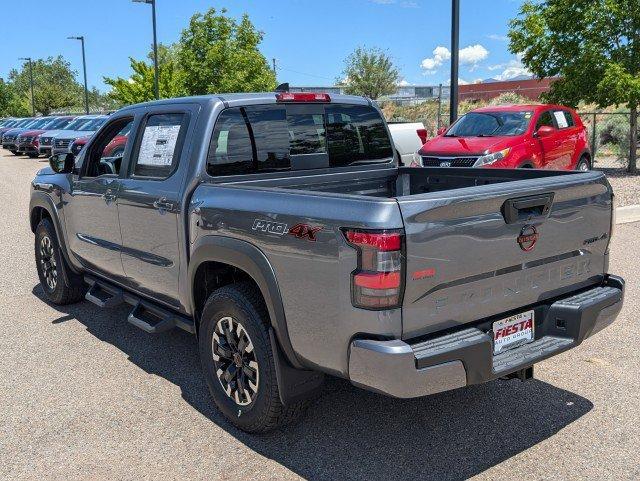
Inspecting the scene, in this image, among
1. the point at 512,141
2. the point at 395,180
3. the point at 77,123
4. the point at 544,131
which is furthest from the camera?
the point at 77,123

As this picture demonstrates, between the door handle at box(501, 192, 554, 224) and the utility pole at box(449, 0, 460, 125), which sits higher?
the utility pole at box(449, 0, 460, 125)

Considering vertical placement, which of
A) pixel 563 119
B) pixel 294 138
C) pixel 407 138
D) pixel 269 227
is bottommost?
pixel 269 227

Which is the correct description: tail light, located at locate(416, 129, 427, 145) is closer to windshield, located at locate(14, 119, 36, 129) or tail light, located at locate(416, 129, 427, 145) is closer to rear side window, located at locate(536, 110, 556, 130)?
rear side window, located at locate(536, 110, 556, 130)

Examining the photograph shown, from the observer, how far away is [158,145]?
458cm

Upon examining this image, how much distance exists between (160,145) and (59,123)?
28.5 m

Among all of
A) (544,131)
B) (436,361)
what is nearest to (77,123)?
(544,131)

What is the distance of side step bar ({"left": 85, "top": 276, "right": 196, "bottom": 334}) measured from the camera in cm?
445

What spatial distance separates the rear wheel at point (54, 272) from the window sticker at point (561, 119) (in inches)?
395

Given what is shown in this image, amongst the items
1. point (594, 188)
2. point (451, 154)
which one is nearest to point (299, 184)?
point (594, 188)

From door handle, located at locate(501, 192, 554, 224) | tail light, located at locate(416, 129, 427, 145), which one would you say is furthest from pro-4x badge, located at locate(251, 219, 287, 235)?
tail light, located at locate(416, 129, 427, 145)

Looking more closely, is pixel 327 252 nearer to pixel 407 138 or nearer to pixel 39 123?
pixel 407 138

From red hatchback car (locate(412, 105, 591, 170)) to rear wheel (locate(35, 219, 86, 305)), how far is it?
7.31 metres

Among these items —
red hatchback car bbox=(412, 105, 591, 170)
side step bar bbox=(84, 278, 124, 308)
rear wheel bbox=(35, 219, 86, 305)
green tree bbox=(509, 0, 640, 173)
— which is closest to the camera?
side step bar bbox=(84, 278, 124, 308)

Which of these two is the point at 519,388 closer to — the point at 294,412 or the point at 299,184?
the point at 294,412
